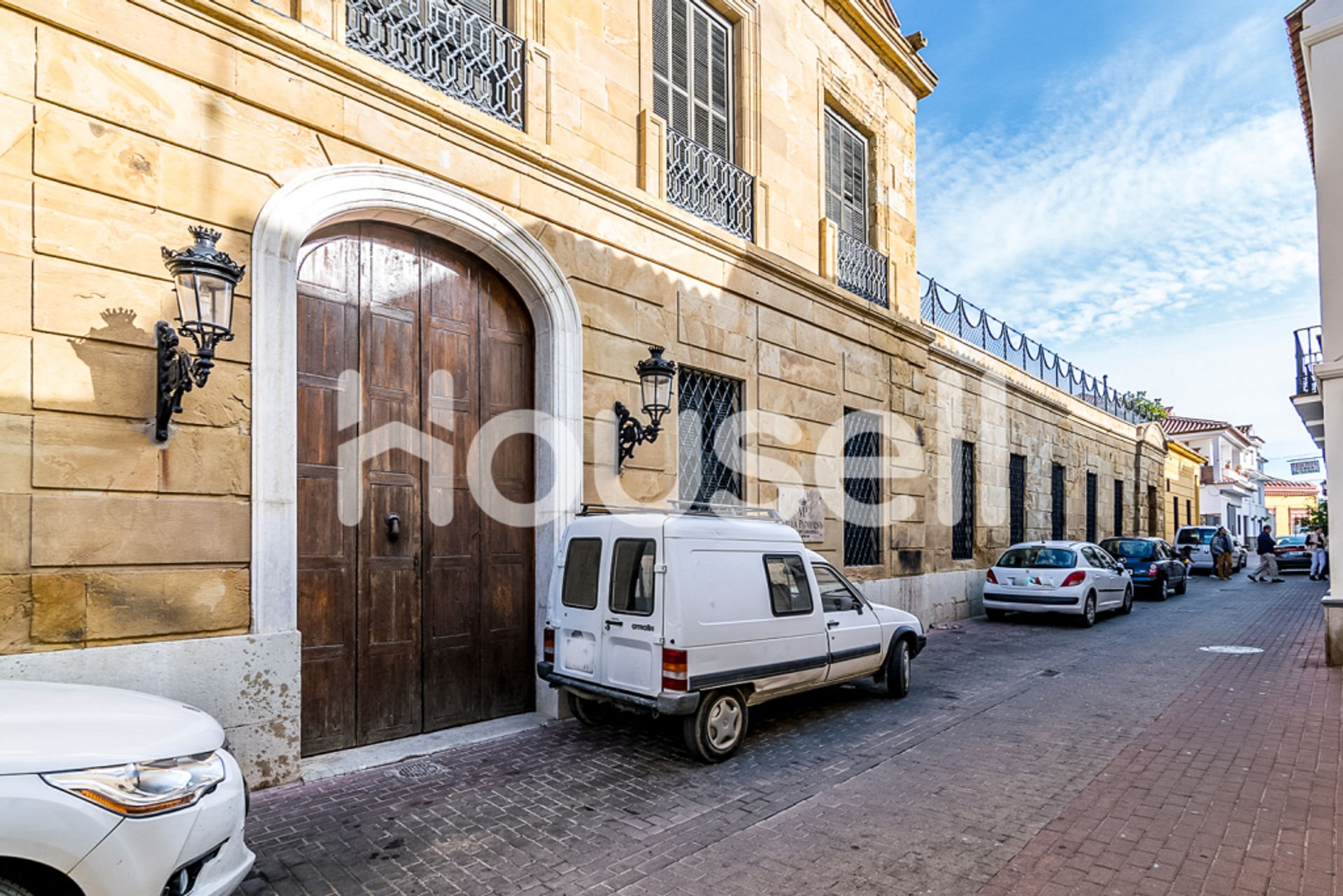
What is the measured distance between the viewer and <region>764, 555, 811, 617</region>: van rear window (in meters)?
6.48

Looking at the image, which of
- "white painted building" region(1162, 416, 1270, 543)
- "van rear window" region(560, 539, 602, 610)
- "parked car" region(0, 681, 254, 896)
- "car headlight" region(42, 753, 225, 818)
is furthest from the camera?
"white painted building" region(1162, 416, 1270, 543)

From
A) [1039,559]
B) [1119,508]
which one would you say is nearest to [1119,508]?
[1119,508]

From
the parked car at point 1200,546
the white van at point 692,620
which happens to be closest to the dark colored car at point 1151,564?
the parked car at point 1200,546

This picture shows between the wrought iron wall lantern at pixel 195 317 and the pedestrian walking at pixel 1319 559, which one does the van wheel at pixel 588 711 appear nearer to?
the wrought iron wall lantern at pixel 195 317

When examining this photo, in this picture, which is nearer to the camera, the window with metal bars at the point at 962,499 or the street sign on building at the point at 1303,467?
the window with metal bars at the point at 962,499

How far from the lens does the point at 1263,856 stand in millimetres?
4094

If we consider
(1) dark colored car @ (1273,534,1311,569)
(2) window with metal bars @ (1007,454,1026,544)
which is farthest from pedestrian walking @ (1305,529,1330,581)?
(2) window with metal bars @ (1007,454,1026,544)

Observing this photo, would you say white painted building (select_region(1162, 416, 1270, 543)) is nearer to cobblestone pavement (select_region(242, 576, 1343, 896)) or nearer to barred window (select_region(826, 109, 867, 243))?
barred window (select_region(826, 109, 867, 243))

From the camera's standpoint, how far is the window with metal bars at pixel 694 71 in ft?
30.2

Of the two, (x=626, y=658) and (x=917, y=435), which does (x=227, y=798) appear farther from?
(x=917, y=435)

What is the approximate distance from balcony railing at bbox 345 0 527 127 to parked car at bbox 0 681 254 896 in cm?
528

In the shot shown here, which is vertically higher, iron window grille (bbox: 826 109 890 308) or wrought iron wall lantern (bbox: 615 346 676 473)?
iron window grille (bbox: 826 109 890 308)

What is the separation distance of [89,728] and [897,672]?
660 centimetres

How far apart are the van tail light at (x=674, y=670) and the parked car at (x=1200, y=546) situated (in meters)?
26.9
